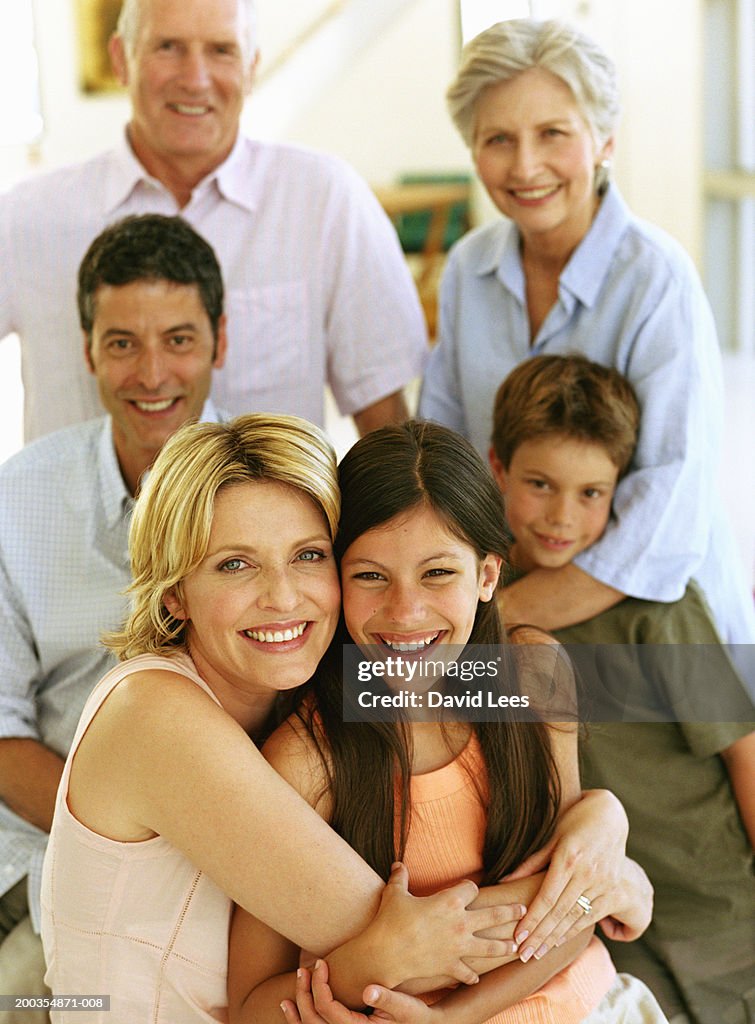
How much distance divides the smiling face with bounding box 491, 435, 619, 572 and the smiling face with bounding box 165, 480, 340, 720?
486 mm

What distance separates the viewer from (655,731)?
56.5 inches

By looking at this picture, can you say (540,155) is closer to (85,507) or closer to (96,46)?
(85,507)

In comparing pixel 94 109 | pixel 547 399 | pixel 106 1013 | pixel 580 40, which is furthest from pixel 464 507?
pixel 94 109

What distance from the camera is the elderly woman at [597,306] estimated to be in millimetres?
1517

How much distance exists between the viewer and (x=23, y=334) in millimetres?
1873

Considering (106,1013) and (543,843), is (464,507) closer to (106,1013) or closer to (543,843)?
(543,843)

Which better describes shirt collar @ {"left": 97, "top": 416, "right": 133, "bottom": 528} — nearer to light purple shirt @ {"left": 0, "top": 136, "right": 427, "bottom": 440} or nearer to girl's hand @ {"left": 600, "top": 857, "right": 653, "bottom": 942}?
light purple shirt @ {"left": 0, "top": 136, "right": 427, "bottom": 440}

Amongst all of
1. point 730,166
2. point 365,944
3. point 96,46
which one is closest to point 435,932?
point 365,944

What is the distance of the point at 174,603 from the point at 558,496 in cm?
59

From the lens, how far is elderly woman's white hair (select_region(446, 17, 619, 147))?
1.54 meters

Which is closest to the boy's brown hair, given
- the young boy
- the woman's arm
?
the young boy

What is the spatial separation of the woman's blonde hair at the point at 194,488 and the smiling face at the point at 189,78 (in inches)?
32.0

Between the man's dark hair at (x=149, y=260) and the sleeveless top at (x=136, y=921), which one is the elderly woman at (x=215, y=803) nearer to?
the sleeveless top at (x=136, y=921)

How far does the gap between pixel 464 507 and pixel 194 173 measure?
958 millimetres
